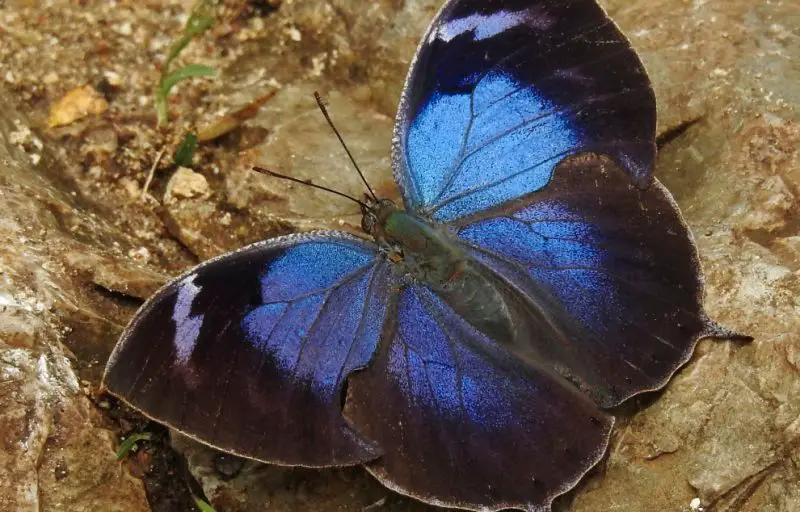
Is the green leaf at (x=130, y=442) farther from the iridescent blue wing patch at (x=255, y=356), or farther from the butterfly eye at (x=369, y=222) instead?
the butterfly eye at (x=369, y=222)

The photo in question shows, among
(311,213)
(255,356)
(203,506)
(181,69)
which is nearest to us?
(255,356)

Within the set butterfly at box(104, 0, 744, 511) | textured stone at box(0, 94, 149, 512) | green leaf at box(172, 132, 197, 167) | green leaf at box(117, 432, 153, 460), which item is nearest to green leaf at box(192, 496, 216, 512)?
textured stone at box(0, 94, 149, 512)

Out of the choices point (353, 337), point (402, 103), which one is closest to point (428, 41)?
point (402, 103)

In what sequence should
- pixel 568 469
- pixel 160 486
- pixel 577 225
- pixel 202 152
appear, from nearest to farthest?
pixel 568 469 → pixel 577 225 → pixel 160 486 → pixel 202 152

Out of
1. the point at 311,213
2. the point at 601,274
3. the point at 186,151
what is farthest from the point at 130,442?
the point at 601,274

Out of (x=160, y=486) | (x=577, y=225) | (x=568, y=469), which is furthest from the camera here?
(x=160, y=486)

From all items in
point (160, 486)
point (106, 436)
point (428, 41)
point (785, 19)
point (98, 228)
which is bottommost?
point (160, 486)

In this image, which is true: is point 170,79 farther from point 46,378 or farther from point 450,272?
point 450,272

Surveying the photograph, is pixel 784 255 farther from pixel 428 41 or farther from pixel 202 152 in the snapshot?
pixel 202 152
